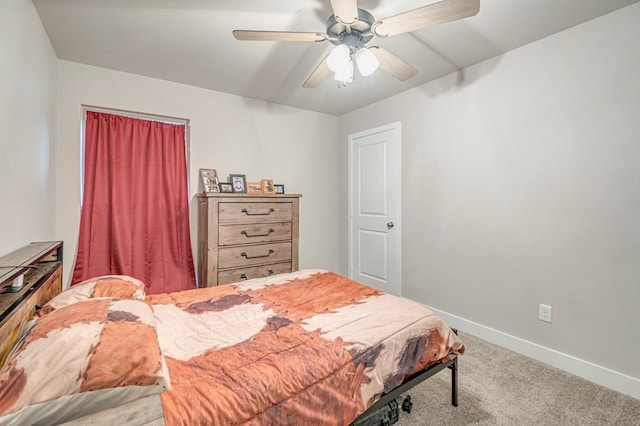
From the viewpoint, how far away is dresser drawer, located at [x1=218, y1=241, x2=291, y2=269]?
294cm

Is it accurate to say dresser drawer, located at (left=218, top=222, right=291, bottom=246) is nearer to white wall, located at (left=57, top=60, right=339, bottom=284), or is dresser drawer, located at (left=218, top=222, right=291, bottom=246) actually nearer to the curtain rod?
white wall, located at (left=57, top=60, right=339, bottom=284)

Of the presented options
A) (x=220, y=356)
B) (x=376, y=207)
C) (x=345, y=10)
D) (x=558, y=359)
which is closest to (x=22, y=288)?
(x=220, y=356)

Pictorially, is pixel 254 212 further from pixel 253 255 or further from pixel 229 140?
pixel 229 140

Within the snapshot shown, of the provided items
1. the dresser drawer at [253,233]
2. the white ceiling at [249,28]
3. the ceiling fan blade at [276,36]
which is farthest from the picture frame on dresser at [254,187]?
the ceiling fan blade at [276,36]

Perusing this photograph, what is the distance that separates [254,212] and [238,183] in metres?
0.46

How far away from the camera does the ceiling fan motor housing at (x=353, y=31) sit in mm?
1740

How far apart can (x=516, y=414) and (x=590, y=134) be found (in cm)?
188

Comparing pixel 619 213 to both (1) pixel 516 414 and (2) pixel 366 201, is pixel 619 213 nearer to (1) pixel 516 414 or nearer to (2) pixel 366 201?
(1) pixel 516 414

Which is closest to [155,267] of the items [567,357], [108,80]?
[108,80]

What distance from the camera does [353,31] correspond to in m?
1.80

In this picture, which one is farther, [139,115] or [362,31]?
[139,115]

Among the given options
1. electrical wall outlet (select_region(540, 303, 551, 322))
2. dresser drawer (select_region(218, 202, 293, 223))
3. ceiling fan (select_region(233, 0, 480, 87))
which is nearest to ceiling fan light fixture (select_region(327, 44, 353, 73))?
ceiling fan (select_region(233, 0, 480, 87))

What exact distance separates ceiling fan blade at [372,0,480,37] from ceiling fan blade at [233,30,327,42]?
34 centimetres

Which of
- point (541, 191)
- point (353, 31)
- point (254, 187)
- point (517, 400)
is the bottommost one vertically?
point (517, 400)
